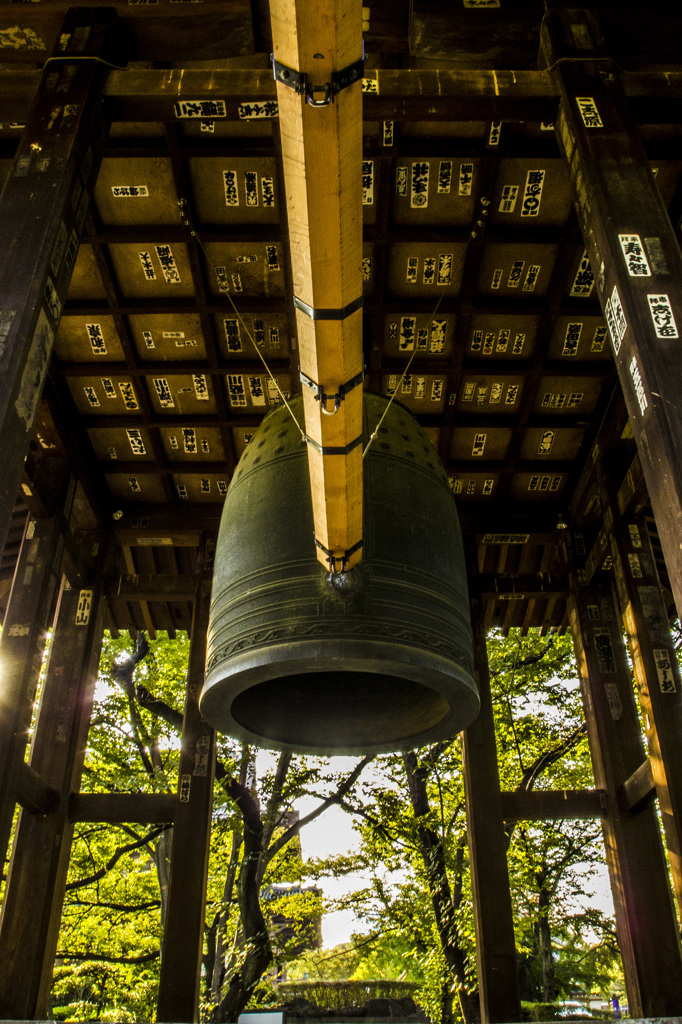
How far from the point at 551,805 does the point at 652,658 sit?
5.51 ft

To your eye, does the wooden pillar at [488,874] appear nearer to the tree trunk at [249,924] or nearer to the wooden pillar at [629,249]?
the wooden pillar at [629,249]

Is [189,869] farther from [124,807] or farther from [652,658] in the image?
[652,658]

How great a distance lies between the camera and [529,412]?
707cm

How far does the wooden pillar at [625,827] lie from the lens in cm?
616

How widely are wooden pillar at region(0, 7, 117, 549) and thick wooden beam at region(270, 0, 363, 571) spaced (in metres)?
1.27

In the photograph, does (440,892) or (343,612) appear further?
(440,892)

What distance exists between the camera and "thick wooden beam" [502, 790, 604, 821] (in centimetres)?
690

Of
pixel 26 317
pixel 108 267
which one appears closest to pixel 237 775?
pixel 108 267

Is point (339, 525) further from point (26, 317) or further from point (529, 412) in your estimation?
point (529, 412)

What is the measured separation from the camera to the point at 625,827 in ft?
22.2

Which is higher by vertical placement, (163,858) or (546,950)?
(163,858)

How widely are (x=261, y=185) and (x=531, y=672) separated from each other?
36.5ft

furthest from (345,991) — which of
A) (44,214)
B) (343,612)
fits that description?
(44,214)

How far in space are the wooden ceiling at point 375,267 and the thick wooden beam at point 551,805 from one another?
1984mm
